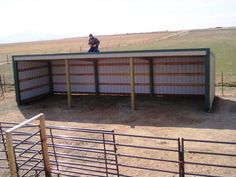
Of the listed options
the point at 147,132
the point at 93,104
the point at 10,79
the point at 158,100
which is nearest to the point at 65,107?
the point at 93,104

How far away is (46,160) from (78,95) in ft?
40.1

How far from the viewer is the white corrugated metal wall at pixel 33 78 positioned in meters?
18.0

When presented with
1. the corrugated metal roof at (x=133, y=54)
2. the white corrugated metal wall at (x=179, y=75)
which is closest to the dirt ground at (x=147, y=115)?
the white corrugated metal wall at (x=179, y=75)

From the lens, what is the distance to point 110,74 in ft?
60.6

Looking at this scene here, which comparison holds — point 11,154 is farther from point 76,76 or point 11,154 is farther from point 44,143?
point 76,76

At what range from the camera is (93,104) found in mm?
17109

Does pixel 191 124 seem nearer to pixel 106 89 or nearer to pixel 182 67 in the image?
pixel 182 67

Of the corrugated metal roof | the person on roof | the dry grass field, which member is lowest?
the dry grass field

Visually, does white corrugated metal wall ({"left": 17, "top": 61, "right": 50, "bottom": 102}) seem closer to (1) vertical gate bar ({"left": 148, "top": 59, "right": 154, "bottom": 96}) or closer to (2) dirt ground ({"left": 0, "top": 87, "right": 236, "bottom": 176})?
(2) dirt ground ({"left": 0, "top": 87, "right": 236, "bottom": 176})

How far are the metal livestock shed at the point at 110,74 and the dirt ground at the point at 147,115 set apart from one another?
0.63 metres

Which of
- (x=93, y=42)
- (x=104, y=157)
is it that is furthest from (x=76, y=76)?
(x=104, y=157)

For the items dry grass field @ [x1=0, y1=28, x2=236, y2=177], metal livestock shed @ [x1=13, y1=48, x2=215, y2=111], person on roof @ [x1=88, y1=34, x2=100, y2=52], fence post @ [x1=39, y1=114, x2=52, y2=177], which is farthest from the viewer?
person on roof @ [x1=88, y1=34, x2=100, y2=52]

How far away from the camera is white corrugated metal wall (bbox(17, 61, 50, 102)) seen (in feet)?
59.1

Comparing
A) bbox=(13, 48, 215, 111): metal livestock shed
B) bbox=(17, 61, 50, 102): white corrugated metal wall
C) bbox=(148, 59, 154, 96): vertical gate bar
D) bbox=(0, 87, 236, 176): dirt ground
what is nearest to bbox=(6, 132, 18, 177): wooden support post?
bbox=(0, 87, 236, 176): dirt ground
